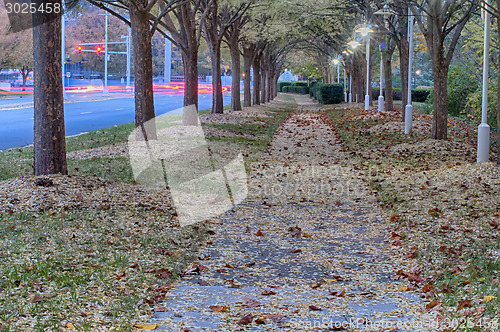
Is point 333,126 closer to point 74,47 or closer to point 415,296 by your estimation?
point 415,296

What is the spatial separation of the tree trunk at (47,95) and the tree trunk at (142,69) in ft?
16.0

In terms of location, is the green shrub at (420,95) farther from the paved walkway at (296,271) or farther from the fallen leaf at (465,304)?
the fallen leaf at (465,304)

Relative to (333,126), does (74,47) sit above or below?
above

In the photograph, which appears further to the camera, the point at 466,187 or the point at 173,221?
the point at 466,187

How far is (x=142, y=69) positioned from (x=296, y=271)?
943cm

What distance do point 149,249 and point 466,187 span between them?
5427 mm

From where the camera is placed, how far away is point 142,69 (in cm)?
1462

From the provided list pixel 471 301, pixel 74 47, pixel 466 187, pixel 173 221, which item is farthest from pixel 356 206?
pixel 74 47

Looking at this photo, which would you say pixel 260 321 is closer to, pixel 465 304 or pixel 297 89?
pixel 465 304

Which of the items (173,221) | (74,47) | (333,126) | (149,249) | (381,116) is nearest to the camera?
(149,249)

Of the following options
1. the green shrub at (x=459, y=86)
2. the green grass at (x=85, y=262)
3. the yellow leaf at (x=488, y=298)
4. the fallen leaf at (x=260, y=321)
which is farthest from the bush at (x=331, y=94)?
the fallen leaf at (x=260, y=321)

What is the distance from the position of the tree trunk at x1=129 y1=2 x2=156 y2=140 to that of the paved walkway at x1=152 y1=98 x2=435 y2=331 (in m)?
4.65

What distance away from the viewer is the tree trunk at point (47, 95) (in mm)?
9195

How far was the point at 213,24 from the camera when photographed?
26.1 m
